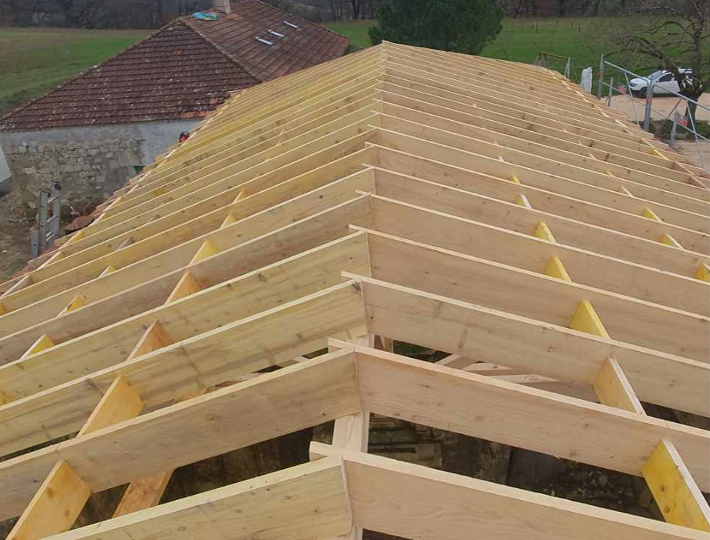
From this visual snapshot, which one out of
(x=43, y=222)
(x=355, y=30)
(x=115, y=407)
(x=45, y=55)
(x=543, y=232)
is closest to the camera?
(x=115, y=407)

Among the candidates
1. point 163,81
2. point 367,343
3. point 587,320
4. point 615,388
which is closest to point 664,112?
point 163,81

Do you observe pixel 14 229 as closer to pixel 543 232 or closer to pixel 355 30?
pixel 543 232

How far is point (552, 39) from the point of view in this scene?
31.5 metres

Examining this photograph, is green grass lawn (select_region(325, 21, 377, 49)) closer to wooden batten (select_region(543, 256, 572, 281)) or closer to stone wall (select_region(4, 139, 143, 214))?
stone wall (select_region(4, 139, 143, 214))

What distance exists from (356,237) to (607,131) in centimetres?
551

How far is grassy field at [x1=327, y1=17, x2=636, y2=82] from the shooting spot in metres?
23.7

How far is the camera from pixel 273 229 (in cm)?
350

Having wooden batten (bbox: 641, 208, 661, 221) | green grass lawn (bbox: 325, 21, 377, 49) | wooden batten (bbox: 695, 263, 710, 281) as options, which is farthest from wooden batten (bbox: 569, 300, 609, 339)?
green grass lawn (bbox: 325, 21, 377, 49)

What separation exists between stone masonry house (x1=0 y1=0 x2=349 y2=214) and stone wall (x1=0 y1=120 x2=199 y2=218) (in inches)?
1.0

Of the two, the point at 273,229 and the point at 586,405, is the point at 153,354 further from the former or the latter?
the point at 586,405

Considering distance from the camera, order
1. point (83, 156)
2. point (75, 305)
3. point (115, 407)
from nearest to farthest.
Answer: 1. point (115, 407)
2. point (75, 305)
3. point (83, 156)

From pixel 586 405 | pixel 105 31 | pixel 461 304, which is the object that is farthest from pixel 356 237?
pixel 105 31

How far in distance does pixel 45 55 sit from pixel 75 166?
27.1m

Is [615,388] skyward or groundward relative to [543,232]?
groundward
